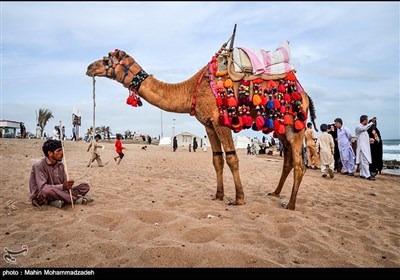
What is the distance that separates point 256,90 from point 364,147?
283 inches

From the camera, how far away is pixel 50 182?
515 cm

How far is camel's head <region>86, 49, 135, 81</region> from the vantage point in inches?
223

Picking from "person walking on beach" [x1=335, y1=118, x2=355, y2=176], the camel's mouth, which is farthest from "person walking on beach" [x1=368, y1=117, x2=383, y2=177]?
the camel's mouth

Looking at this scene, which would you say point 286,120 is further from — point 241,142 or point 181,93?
point 241,142

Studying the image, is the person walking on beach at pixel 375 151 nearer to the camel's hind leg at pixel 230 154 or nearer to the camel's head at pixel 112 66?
the camel's hind leg at pixel 230 154

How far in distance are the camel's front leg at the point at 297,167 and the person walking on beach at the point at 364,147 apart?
20.6 feet

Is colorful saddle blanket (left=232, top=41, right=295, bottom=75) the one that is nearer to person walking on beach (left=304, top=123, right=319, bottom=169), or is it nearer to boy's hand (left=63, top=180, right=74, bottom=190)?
boy's hand (left=63, top=180, right=74, bottom=190)

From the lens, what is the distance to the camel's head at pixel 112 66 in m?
5.67

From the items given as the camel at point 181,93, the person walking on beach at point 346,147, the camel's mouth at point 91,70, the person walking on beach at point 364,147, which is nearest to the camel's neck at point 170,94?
the camel at point 181,93

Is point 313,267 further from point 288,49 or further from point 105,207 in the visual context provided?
point 288,49

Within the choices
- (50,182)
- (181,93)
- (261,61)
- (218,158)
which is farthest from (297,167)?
(50,182)

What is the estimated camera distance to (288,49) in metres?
5.70

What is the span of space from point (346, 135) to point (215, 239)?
31.6 feet

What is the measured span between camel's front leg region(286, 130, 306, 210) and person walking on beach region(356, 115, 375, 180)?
629 cm
